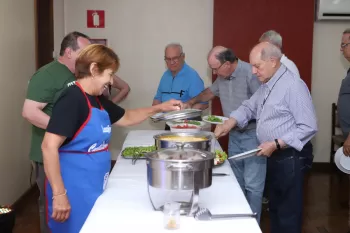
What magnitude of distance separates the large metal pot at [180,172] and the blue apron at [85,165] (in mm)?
414

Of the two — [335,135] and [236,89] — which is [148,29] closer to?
[236,89]

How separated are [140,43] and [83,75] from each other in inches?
120

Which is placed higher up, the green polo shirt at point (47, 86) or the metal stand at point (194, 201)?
the green polo shirt at point (47, 86)

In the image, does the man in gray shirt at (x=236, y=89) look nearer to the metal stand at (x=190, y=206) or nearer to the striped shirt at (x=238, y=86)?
the striped shirt at (x=238, y=86)

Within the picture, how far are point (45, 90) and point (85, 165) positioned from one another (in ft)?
2.25

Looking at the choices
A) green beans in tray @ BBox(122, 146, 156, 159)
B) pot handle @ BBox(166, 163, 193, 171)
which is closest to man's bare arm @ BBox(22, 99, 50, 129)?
green beans in tray @ BBox(122, 146, 156, 159)

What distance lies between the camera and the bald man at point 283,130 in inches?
92.7

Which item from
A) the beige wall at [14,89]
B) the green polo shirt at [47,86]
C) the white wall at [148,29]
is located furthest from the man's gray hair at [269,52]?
the white wall at [148,29]

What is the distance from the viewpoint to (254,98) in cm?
282

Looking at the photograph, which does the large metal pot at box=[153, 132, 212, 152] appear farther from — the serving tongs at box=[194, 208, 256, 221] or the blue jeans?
the blue jeans

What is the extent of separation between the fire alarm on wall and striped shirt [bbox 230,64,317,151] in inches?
108

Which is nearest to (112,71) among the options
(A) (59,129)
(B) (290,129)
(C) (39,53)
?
(A) (59,129)

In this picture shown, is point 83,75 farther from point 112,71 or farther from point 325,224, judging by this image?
point 325,224

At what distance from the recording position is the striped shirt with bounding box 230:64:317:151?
7.71 feet
